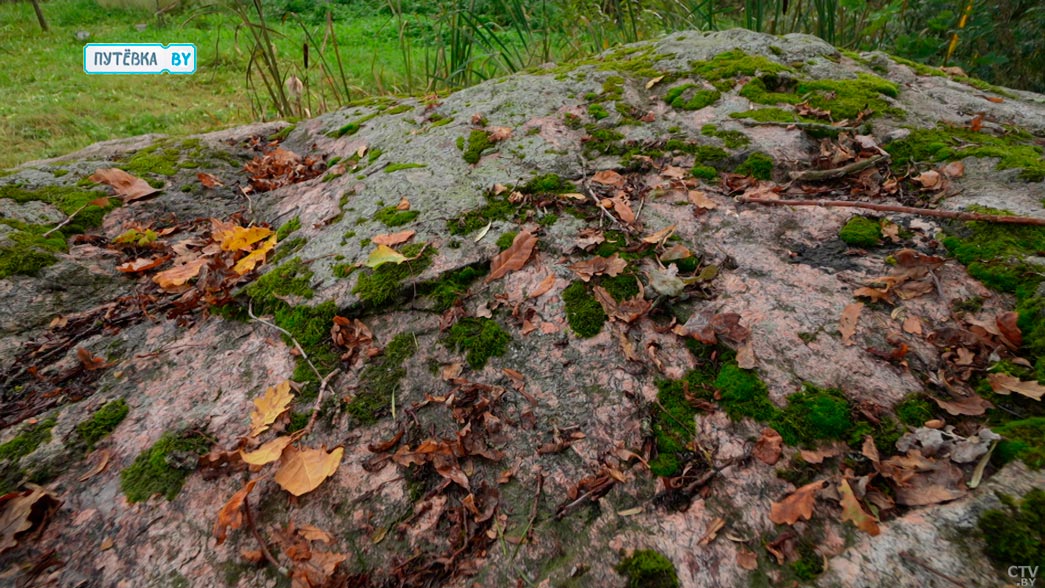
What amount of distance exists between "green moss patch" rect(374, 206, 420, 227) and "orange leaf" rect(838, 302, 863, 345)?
1.75 meters

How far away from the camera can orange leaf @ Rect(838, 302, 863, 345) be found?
159cm

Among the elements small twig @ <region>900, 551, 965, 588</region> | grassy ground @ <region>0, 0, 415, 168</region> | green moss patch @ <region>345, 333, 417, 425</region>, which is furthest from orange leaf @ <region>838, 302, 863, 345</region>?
grassy ground @ <region>0, 0, 415, 168</region>

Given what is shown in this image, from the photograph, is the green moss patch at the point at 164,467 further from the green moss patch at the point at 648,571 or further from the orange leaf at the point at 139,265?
the green moss patch at the point at 648,571

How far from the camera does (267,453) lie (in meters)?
1.48

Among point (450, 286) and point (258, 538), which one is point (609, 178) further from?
point (258, 538)

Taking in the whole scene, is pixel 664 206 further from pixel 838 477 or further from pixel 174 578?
pixel 174 578

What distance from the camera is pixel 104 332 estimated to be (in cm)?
202

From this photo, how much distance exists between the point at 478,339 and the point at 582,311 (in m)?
0.40

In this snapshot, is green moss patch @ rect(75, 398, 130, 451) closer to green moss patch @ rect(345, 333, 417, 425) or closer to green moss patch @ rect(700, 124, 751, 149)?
green moss patch @ rect(345, 333, 417, 425)

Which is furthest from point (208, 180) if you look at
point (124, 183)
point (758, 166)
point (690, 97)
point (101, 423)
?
point (758, 166)

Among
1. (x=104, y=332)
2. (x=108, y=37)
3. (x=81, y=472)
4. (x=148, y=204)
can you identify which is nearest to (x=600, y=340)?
(x=81, y=472)

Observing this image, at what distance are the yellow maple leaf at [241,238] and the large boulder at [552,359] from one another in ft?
0.08

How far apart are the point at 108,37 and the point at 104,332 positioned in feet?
40.0

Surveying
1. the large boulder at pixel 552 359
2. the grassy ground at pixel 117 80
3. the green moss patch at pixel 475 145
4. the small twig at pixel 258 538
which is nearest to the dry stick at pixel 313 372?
the large boulder at pixel 552 359
